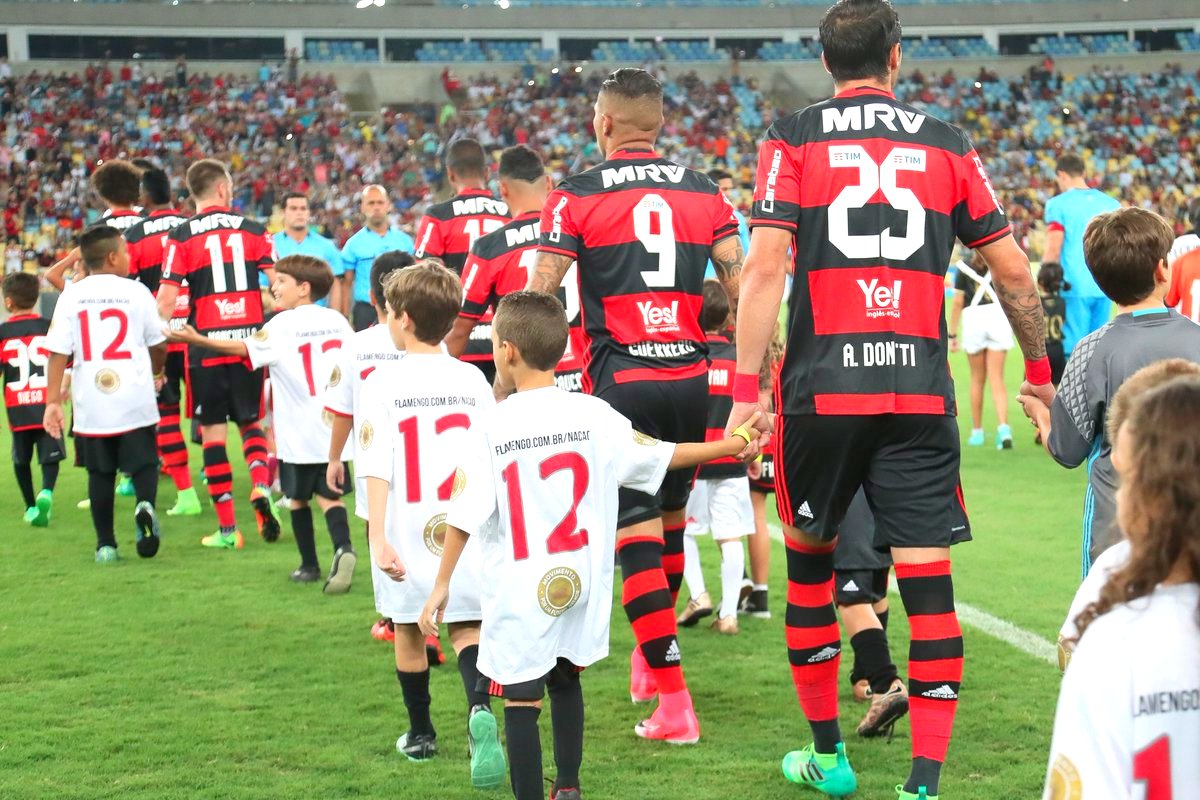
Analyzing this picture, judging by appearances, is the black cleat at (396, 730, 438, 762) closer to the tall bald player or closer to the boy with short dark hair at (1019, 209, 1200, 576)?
the tall bald player

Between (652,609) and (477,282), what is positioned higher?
(477,282)

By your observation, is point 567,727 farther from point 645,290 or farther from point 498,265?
point 498,265

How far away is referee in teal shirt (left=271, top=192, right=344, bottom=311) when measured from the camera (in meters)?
11.2

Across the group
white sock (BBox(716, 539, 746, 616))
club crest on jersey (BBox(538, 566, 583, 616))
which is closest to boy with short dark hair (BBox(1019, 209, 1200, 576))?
club crest on jersey (BBox(538, 566, 583, 616))

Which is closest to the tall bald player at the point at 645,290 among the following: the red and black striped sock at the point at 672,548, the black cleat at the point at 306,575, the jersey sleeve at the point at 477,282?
the red and black striped sock at the point at 672,548

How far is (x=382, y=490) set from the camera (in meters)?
4.62

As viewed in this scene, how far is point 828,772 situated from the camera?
14.1 feet

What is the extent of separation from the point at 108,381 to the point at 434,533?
14.2 ft

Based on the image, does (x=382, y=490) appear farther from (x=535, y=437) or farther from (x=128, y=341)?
(x=128, y=341)

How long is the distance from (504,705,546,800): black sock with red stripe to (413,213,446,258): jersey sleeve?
15.1ft

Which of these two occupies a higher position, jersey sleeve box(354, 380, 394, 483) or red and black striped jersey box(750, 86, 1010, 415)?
red and black striped jersey box(750, 86, 1010, 415)

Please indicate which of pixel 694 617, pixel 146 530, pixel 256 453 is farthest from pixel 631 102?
pixel 256 453

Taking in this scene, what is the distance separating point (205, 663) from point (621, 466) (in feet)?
9.88

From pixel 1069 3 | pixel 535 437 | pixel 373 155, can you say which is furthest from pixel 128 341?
pixel 1069 3
